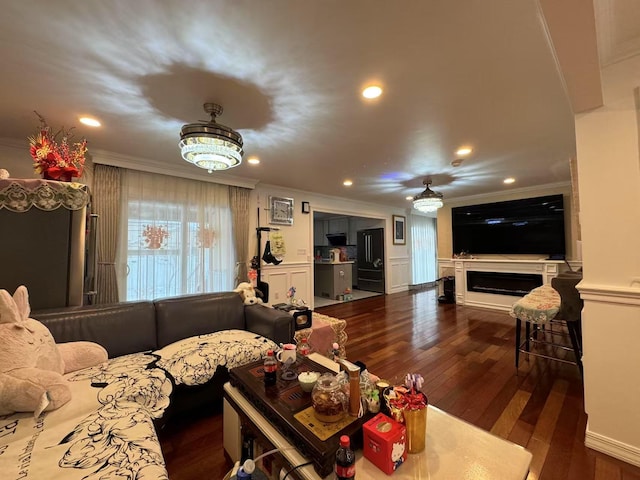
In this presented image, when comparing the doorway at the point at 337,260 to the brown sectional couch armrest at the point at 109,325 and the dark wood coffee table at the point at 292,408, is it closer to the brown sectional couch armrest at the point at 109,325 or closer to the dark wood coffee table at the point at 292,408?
the brown sectional couch armrest at the point at 109,325

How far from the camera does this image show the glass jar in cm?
109

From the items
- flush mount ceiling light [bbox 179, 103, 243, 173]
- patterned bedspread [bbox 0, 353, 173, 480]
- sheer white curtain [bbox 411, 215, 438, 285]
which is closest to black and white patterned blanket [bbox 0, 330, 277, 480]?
patterned bedspread [bbox 0, 353, 173, 480]

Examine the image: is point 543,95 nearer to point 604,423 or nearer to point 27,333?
point 604,423

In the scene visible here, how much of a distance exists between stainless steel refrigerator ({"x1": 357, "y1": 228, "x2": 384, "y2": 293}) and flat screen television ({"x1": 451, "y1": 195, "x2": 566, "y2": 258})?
1.87 m

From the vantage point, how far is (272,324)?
2340 mm

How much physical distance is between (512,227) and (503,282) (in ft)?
3.67

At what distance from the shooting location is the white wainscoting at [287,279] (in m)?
4.62

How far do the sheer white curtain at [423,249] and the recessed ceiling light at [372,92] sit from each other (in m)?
6.34

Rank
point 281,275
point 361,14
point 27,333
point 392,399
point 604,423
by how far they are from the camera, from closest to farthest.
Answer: point 392,399
point 361,14
point 27,333
point 604,423
point 281,275

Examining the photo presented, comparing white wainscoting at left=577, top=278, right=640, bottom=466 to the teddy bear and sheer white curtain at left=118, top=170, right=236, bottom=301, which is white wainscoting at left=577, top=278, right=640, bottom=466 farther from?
sheer white curtain at left=118, top=170, right=236, bottom=301

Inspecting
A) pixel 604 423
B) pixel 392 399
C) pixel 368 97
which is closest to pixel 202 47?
pixel 368 97

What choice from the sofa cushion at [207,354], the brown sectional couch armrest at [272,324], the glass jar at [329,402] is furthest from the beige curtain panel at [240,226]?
the glass jar at [329,402]

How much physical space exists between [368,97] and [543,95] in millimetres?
1310

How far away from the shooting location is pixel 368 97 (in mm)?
1911
